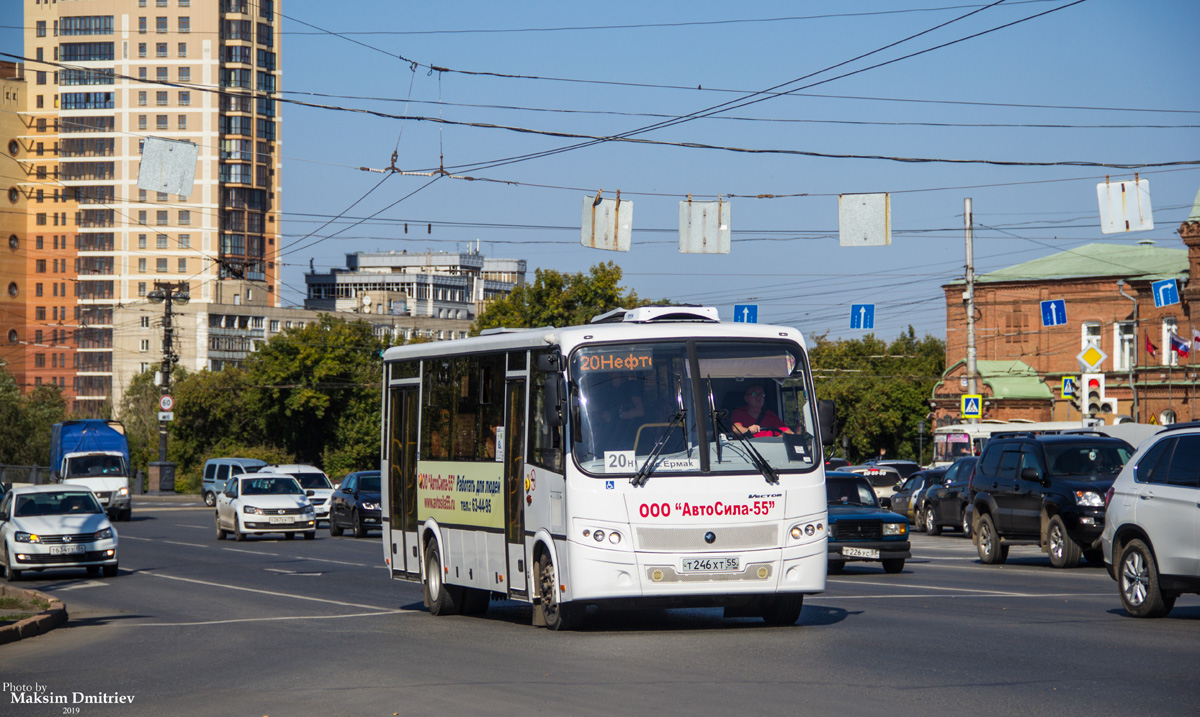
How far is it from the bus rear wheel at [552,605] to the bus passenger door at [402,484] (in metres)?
3.35

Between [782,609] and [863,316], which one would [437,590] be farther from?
[863,316]

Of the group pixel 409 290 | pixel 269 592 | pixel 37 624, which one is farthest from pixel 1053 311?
pixel 409 290

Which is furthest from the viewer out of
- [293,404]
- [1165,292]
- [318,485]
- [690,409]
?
[293,404]

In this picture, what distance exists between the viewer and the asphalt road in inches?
376

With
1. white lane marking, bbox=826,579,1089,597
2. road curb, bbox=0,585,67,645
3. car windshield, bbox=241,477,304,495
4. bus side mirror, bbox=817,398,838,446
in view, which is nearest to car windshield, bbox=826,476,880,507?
white lane marking, bbox=826,579,1089,597

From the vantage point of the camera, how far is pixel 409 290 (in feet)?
619

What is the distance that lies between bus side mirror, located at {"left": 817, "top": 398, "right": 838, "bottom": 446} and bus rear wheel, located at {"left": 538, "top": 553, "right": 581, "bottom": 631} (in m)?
2.85

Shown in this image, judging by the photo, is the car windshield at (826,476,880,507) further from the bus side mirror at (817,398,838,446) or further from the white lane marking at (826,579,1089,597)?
the bus side mirror at (817,398,838,446)

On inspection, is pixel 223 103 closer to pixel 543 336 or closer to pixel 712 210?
pixel 712 210

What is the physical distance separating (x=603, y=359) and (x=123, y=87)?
141 m

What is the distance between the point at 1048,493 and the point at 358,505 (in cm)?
1928

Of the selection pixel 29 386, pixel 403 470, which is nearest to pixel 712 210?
pixel 403 470

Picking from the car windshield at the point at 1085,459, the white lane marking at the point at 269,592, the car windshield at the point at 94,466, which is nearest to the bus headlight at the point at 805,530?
the white lane marking at the point at 269,592

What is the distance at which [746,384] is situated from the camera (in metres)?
13.9
